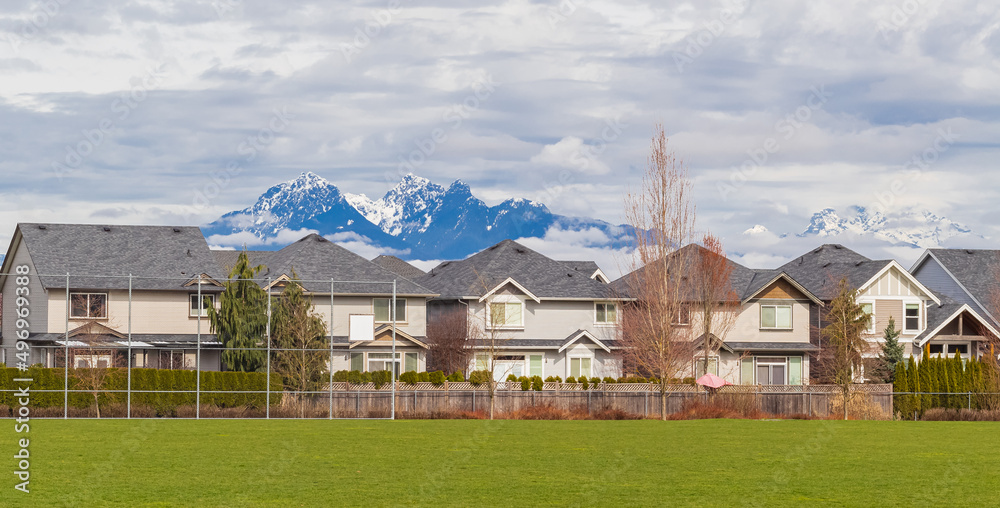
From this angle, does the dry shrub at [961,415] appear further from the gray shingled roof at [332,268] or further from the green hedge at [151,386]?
the green hedge at [151,386]

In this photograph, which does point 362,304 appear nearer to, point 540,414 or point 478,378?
point 478,378

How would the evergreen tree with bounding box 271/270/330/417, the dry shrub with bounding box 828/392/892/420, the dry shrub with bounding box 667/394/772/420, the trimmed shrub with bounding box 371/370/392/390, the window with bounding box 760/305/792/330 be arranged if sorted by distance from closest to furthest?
1. the evergreen tree with bounding box 271/270/330/417
2. the trimmed shrub with bounding box 371/370/392/390
3. the dry shrub with bounding box 667/394/772/420
4. the dry shrub with bounding box 828/392/892/420
5. the window with bounding box 760/305/792/330

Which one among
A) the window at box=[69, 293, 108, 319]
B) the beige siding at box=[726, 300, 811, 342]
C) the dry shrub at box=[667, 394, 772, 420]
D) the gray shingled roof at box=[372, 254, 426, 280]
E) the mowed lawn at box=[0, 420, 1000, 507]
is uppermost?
the gray shingled roof at box=[372, 254, 426, 280]

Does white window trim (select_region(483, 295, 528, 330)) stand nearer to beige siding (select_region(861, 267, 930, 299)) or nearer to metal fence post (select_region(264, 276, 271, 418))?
metal fence post (select_region(264, 276, 271, 418))

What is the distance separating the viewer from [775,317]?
59.1 m

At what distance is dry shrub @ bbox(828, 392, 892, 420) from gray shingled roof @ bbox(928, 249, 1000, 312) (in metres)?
24.0

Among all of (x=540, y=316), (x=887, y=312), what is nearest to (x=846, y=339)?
(x=887, y=312)

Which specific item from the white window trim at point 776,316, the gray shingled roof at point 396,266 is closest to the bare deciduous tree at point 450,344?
the white window trim at point 776,316

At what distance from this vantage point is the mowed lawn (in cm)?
1600

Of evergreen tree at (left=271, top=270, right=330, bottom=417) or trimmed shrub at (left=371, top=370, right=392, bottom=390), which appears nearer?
evergreen tree at (left=271, top=270, right=330, bottom=417)

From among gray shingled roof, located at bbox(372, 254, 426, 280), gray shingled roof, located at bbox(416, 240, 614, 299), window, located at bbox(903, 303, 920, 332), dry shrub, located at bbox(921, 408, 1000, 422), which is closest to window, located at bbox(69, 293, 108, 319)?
gray shingled roof, located at bbox(416, 240, 614, 299)

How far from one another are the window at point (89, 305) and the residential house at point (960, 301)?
42695 millimetres

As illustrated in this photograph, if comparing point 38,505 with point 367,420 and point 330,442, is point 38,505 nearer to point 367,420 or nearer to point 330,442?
point 330,442

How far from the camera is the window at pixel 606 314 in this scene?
58.2 m
